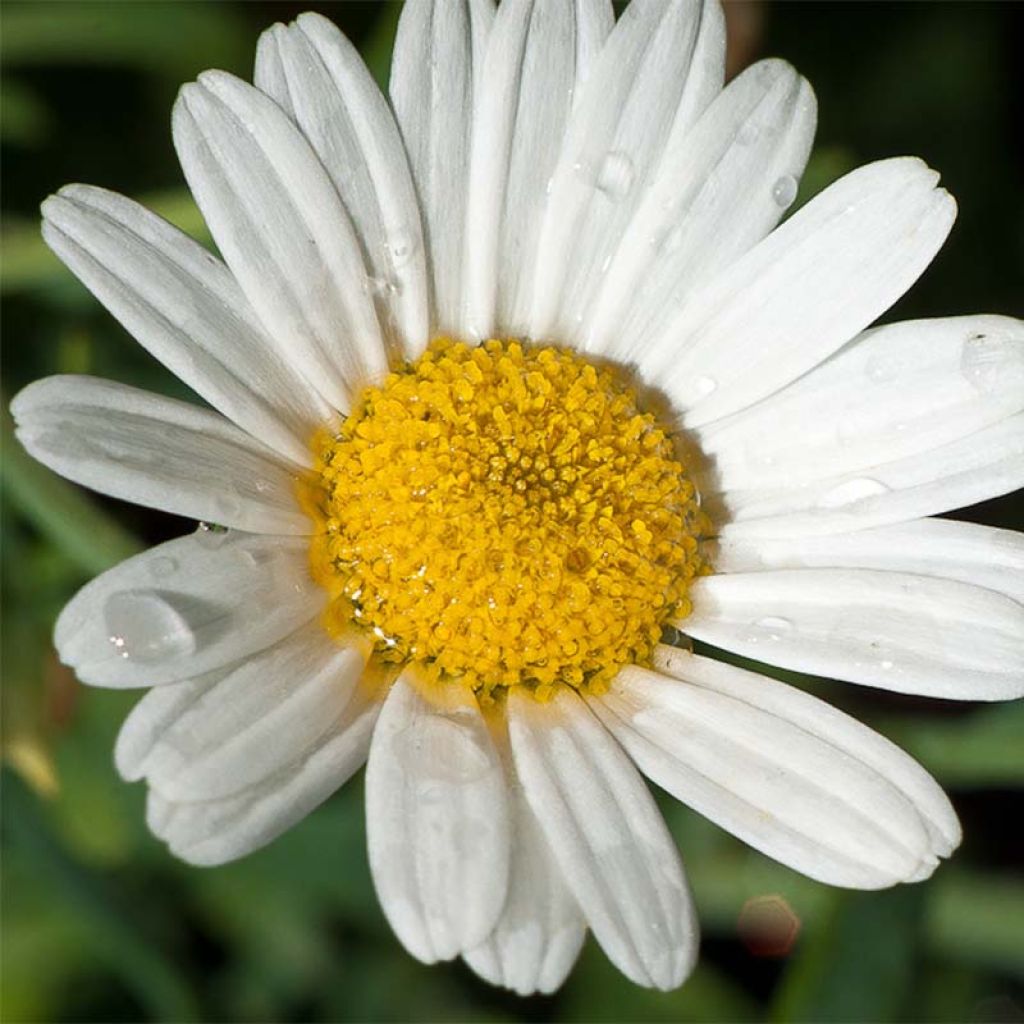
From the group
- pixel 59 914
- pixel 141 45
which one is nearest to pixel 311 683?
pixel 59 914

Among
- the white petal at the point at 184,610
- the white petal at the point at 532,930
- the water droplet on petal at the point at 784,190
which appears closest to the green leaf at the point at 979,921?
the white petal at the point at 532,930

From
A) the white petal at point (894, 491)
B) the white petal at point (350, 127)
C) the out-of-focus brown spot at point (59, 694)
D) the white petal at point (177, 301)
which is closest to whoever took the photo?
the white petal at point (177, 301)

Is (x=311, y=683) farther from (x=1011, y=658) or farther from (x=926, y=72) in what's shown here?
(x=926, y=72)

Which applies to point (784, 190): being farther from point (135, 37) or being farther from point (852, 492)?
point (135, 37)

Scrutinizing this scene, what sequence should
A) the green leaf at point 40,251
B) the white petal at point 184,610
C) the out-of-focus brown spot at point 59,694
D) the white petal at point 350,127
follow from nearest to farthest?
1. the white petal at point 184,610
2. the white petal at point 350,127
3. the green leaf at point 40,251
4. the out-of-focus brown spot at point 59,694

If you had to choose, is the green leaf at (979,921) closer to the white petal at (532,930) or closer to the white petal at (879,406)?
the white petal at (879,406)

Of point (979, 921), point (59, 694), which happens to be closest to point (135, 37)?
point (59, 694)

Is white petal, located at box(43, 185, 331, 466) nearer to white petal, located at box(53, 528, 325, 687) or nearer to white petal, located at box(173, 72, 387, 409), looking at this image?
white petal, located at box(173, 72, 387, 409)
